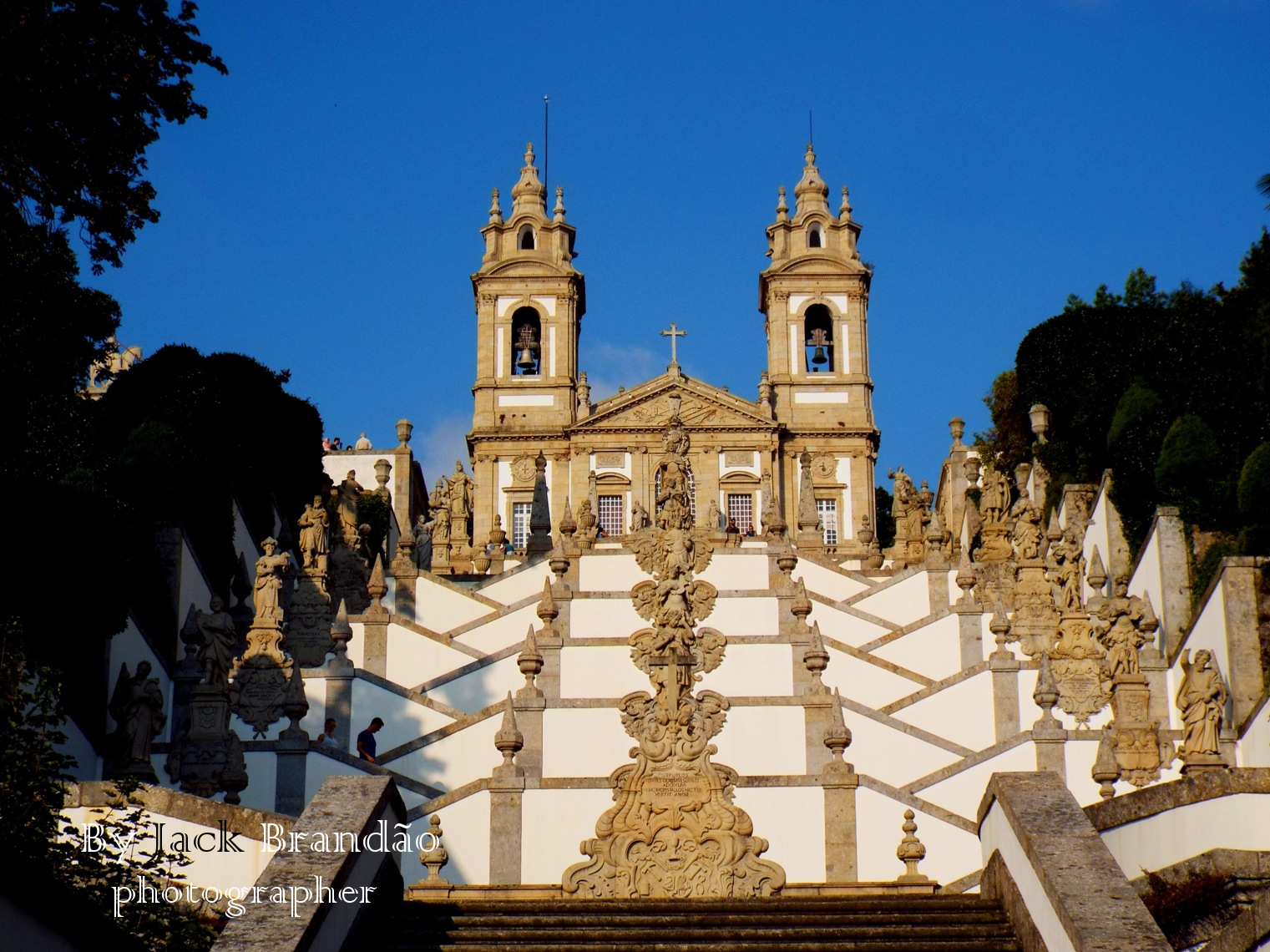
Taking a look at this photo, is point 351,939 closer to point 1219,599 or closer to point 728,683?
point 728,683

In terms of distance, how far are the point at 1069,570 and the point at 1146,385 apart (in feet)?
25.3

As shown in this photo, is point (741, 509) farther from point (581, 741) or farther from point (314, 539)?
point (581, 741)

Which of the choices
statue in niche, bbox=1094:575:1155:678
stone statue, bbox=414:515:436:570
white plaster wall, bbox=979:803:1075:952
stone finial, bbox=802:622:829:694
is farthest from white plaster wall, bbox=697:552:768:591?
white plaster wall, bbox=979:803:1075:952

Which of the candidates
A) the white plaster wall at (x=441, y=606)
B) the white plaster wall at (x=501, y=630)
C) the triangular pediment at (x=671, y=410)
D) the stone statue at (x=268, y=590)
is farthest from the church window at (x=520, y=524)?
the stone statue at (x=268, y=590)

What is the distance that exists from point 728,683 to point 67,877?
16.7m

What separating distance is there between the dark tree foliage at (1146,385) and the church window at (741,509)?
43.5 ft

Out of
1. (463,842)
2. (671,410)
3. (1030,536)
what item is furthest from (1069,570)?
(671,410)

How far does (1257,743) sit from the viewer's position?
24.3 metres

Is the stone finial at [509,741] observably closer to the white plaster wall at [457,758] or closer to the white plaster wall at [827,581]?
the white plaster wall at [457,758]

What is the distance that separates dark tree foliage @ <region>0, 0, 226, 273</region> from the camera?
18.6 metres

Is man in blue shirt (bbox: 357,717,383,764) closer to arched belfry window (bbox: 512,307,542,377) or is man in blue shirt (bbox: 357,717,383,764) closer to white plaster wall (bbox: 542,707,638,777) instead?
white plaster wall (bbox: 542,707,638,777)

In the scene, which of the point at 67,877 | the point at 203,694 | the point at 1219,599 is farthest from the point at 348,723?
the point at 67,877

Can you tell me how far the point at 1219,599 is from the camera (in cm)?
2638

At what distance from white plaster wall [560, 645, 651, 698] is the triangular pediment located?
29.3 metres
